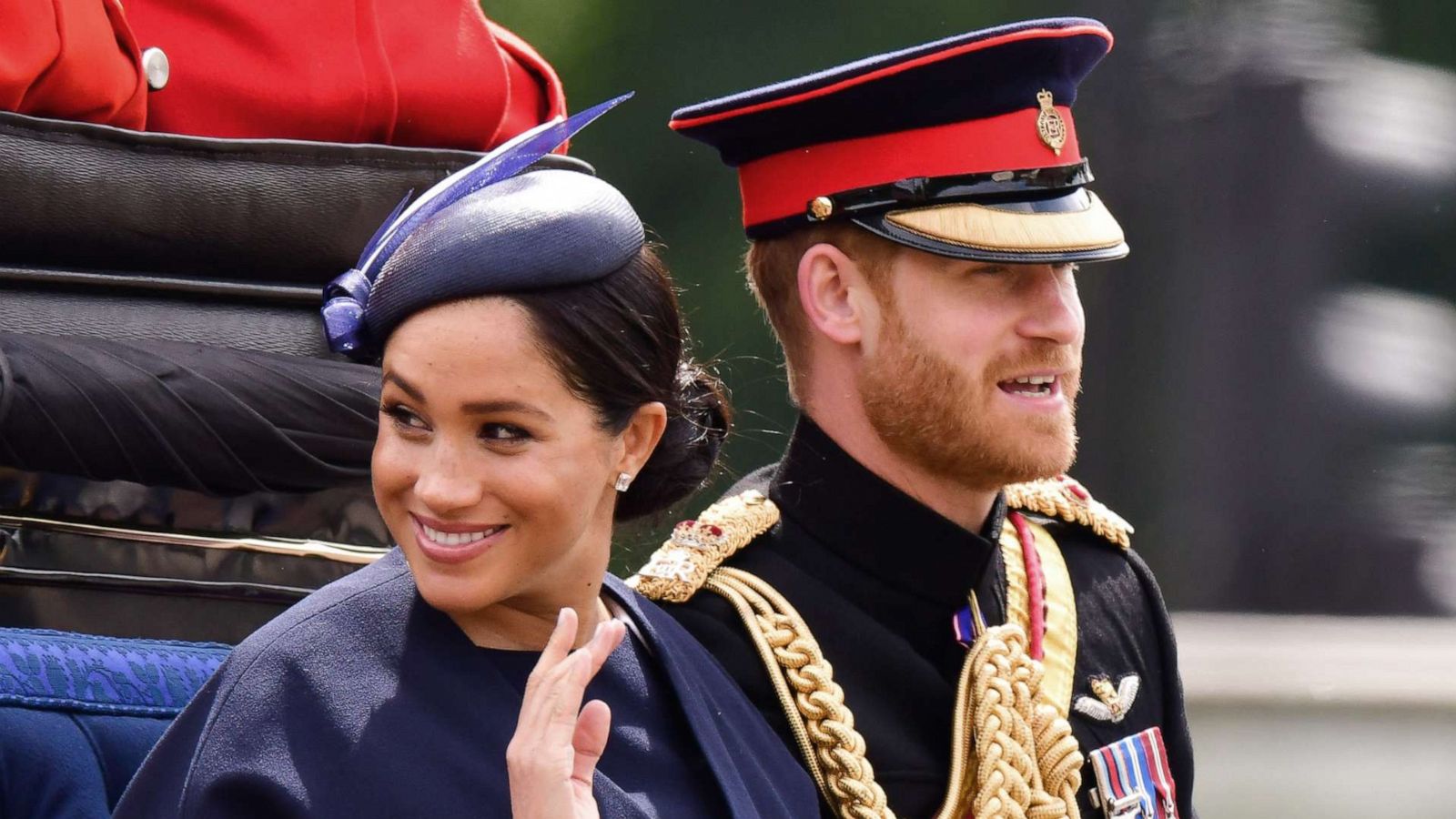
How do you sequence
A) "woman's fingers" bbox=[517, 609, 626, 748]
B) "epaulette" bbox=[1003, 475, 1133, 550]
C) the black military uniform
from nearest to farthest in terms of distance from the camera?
"woman's fingers" bbox=[517, 609, 626, 748]
the black military uniform
"epaulette" bbox=[1003, 475, 1133, 550]

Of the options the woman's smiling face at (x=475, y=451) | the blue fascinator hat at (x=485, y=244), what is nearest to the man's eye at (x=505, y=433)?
the woman's smiling face at (x=475, y=451)

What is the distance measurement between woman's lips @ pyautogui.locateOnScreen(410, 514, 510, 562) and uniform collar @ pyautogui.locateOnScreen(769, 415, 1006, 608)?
0.70 metres

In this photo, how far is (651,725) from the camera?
229 centimetres

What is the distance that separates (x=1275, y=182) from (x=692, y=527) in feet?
10.4

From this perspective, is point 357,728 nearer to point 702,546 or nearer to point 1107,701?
point 702,546

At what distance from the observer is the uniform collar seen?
9.01 feet

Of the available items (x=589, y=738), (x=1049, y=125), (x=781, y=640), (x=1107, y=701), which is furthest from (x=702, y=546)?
(x=589, y=738)

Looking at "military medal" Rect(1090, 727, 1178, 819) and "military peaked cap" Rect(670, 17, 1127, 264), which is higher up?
"military peaked cap" Rect(670, 17, 1127, 264)

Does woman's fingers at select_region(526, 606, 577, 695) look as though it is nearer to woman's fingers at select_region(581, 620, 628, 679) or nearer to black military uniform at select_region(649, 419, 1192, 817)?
woman's fingers at select_region(581, 620, 628, 679)

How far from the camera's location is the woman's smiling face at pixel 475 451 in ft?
6.93

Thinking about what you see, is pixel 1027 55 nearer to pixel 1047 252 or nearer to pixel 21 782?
pixel 1047 252

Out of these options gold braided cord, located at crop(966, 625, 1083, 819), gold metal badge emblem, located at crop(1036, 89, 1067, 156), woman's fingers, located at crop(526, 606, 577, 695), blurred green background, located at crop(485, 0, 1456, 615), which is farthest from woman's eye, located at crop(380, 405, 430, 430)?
blurred green background, located at crop(485, 0, 1456, 615)

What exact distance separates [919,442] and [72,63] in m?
0.99

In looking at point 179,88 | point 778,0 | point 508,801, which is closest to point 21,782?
point 508,801
